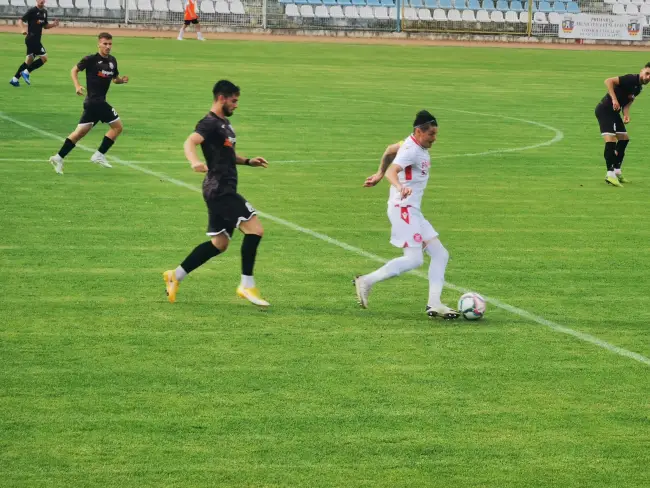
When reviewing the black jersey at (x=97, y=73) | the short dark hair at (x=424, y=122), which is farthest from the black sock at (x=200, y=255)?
the black jersey at (x=97, y=73)

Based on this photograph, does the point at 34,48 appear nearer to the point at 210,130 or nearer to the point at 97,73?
the point at 97,73

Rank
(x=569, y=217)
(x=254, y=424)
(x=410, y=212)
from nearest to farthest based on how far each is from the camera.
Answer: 1. (x=254, y=424)
2. (x=410, y=212)
3. (x=569, y=217)

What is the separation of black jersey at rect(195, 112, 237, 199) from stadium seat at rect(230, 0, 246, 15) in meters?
53.3

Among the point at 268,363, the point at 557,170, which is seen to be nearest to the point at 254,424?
the point at 268,363

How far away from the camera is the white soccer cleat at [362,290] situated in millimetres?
11789

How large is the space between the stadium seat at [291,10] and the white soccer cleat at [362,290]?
54.5 metres

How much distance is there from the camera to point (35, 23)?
119ft

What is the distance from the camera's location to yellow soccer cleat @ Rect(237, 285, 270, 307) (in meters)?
11.9

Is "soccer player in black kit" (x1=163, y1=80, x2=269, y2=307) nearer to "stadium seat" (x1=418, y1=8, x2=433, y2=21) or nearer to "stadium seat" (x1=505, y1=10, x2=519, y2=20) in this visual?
"stadium seat" (x1=418, y1=8, x2=433, y2=21)

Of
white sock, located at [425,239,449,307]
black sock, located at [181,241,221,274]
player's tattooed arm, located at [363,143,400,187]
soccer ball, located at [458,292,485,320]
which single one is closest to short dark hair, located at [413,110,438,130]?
player's tattooed arm, located at [363,143,400,187]

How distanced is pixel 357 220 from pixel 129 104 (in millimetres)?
15156

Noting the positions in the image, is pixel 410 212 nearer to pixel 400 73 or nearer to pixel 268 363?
pixel 268 363

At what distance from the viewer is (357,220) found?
1681 centimetres

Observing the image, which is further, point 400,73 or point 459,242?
point 400,73
